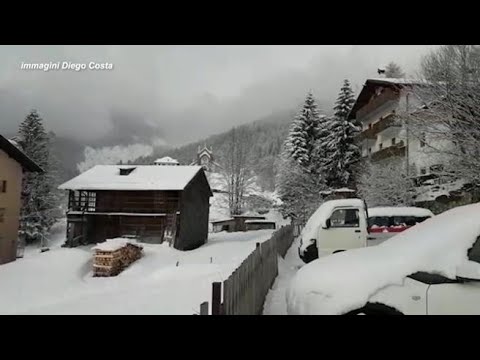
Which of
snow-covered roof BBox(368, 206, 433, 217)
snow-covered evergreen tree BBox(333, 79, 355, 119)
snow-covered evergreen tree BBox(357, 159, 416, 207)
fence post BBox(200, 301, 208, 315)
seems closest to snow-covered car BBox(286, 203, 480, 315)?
fence post BBox(200, 301, 208, 315)

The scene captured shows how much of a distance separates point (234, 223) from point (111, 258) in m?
15.9

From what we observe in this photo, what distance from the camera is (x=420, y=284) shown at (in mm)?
2664

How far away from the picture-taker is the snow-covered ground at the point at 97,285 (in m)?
6.20

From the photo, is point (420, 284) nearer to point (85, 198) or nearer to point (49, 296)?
point (49, 296)

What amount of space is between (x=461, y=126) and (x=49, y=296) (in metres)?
11.0

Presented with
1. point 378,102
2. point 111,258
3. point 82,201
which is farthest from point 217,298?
point 82,201

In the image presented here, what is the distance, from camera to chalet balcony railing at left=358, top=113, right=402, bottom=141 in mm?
12969

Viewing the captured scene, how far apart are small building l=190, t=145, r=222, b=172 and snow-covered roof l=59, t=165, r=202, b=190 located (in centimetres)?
90

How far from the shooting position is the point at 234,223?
89.0 feet

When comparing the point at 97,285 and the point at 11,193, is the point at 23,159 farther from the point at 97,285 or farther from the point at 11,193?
the point at 97,285

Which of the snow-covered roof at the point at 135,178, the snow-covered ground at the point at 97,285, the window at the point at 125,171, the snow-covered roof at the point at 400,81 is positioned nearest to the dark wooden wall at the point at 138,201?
the snow-covered roof at the point at 135,178

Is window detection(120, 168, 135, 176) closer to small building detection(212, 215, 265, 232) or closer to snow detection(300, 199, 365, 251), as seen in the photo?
small building detection(212, 215, 265, 232)

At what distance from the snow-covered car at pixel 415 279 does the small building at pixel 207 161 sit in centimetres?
1265

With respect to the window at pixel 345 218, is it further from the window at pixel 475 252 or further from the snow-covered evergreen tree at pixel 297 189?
the snow-covered evergreen tree at pixel 297 189
